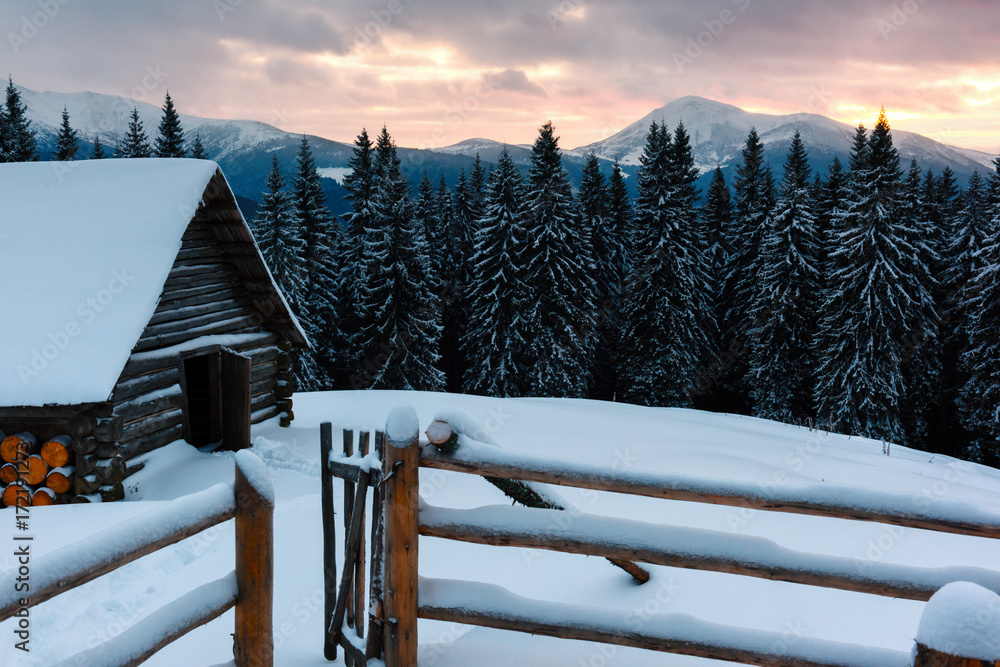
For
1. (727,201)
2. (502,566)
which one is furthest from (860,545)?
(727,201)

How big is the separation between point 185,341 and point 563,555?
787 centimetres

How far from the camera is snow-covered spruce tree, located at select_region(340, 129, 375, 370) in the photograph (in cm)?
3497

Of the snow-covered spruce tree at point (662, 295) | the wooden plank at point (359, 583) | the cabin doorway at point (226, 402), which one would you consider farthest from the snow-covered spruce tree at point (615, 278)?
the wooden plank at point (359, 583)

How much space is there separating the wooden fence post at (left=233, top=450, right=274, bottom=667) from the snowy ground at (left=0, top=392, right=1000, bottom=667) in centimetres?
122

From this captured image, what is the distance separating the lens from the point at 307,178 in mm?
35750

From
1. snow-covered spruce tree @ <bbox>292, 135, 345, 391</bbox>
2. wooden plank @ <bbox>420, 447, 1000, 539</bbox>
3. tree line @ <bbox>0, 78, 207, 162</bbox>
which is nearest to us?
wooden plank @ <bbox>420, 447, 1000, 539</bbox>

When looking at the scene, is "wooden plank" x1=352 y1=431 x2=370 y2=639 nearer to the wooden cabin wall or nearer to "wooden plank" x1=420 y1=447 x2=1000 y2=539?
"wooden plank" x1=420 y1=447 x2=1000 y2=539

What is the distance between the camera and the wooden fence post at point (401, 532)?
11.0 feet

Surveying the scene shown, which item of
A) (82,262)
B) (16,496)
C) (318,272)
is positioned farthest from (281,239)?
(16,496)

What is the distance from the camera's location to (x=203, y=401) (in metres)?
13.3

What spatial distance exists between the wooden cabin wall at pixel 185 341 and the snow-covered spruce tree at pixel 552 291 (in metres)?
18.9

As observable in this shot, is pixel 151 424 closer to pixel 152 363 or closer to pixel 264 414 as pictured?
pixel 152 363

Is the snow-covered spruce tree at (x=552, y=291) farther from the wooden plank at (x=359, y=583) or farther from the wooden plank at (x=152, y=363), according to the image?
the wooden plank at (x=359, y=583)

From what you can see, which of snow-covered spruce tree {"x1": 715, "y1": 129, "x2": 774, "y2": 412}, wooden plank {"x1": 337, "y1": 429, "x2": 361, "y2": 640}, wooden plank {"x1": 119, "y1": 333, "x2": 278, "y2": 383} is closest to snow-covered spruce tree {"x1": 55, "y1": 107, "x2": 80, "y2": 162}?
wooden plank {"x1": 119, "y1": 333, "x2": 278, "y2": 383}
